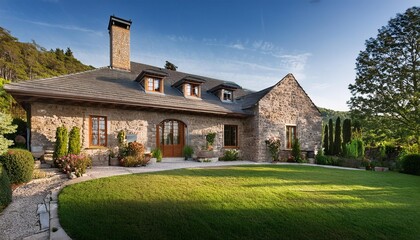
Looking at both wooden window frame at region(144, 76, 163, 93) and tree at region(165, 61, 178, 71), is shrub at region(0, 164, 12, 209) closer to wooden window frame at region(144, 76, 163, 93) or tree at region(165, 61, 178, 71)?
wooden window frame at region(144, 76, 163, 93)

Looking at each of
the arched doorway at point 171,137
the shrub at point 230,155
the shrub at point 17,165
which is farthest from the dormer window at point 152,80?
the shrub at point 17,165

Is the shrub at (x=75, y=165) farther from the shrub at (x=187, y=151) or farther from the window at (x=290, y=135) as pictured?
the window at (x=290, y=135)

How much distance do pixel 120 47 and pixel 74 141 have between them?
7459 millimetres

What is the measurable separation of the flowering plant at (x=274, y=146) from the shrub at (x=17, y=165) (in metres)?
11.8

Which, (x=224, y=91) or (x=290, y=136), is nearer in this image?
(x=290, y=136)

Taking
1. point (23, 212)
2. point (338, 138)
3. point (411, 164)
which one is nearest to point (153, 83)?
point (23, 212)

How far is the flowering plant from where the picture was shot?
13070 mm

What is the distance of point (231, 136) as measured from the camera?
14117 millimetres

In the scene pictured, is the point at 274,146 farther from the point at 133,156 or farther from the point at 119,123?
the point at 119,123

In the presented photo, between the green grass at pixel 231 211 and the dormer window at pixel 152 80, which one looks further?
the dormer window at pixel 152 80

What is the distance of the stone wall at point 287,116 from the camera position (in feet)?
44.3

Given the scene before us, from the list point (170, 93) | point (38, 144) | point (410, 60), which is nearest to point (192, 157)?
point (170, 93)

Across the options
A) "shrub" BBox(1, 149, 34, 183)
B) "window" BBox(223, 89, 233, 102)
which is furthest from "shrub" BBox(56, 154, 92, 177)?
"window" BBox(223, 89, 233, 102)

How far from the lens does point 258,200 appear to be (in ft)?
15.2
